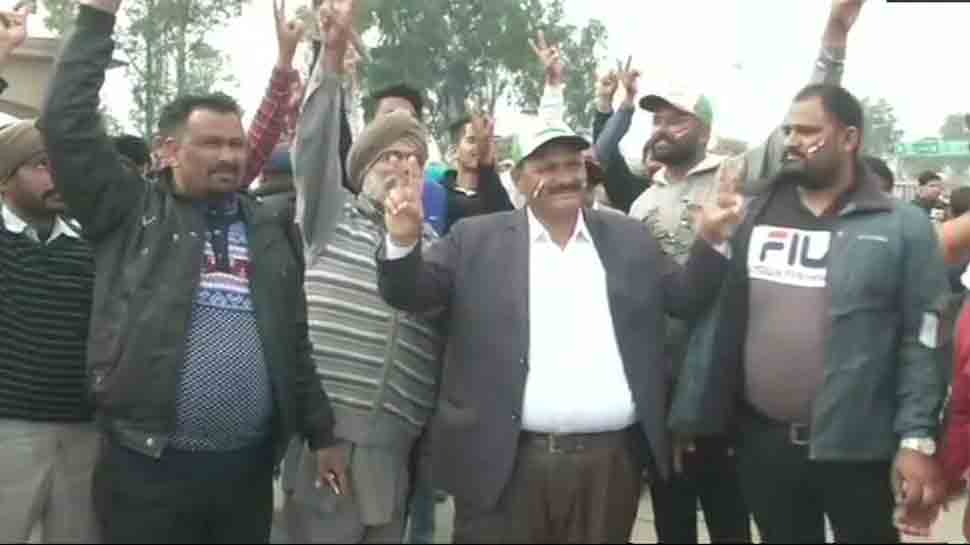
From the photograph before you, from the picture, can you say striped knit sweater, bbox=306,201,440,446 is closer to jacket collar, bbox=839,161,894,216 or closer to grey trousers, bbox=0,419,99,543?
grey trousers, bbox=0,419,99,543

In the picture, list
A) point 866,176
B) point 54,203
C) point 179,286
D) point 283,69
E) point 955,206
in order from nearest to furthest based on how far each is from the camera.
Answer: point 179,286, point 866,176, point 54,203, point 283,69, point 955,206

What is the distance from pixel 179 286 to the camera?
3.58m

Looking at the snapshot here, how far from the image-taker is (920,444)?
138 inches

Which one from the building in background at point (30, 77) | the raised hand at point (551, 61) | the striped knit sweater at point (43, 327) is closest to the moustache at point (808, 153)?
the raised hand at point (551, 61)

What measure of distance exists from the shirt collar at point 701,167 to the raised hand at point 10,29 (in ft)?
7.69

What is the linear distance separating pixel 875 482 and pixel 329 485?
163cm

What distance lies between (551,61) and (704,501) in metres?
2.38

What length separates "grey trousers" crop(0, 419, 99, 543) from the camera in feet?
13.4

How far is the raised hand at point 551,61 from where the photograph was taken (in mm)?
5863

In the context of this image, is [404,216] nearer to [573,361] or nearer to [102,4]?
[573,361]

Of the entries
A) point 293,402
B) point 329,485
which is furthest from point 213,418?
point 329,485

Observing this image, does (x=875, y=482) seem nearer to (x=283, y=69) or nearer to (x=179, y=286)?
(x=179, y=286)

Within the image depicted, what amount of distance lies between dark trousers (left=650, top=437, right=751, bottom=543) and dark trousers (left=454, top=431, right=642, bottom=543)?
66 cm

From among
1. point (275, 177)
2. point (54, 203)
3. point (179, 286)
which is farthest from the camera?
point (275, 177)
